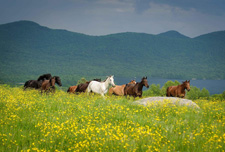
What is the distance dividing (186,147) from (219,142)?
1.35 m

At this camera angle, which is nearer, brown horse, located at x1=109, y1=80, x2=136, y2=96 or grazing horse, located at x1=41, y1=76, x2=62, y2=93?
grazing horse, located at x1=41, y1=76, x2=62, y2=93

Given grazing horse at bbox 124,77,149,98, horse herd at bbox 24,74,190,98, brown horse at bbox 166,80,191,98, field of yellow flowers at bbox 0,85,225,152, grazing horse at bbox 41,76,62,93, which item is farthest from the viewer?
brown horse at bbox 166,80,191,98

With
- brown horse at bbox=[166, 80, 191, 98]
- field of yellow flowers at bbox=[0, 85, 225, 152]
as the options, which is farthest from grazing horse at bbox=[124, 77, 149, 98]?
field of yellow flowers at bbox=[0, 85, 225, 152]

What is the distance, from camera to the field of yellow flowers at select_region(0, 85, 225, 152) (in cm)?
802

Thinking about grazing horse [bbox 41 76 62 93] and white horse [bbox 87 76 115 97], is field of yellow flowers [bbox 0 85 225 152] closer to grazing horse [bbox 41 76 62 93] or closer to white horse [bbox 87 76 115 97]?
white horse [bbox 87 76 115 97]

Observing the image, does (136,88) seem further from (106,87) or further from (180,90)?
(180,90)

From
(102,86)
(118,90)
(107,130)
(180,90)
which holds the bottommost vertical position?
(107,130)

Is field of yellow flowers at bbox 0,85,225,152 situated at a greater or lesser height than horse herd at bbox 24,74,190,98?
lesser

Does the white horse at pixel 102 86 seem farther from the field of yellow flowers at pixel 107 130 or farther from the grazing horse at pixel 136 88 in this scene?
the field of yellow flowers at pixel 107 130

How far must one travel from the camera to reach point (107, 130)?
9.20 m

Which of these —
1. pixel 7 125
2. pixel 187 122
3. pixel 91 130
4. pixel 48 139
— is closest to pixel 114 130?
pixel 91 130

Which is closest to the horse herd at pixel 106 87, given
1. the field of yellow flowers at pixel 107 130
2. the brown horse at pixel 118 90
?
the brown horse at pixel 118 90

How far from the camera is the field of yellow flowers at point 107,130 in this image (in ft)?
26.3

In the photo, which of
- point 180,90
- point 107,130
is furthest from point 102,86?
point 107,130
